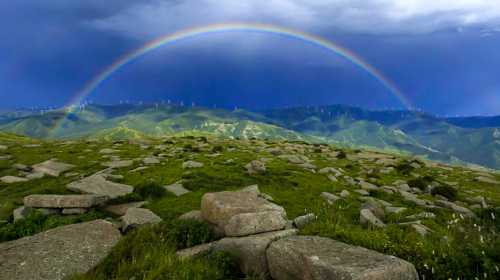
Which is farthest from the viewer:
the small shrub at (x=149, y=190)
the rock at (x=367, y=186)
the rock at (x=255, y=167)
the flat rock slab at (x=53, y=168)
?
the rock at (x=255, y=167)

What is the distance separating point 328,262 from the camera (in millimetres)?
6094

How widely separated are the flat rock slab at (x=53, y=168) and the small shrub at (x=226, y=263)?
53.2 feet

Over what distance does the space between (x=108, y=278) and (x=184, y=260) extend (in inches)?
69.4

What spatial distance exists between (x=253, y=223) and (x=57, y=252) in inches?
218

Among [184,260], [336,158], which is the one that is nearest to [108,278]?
[184,260]

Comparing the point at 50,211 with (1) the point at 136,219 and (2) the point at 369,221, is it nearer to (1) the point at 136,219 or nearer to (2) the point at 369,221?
(1) the point at 136,219

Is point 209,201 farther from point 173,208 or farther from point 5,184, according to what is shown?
point 5,184

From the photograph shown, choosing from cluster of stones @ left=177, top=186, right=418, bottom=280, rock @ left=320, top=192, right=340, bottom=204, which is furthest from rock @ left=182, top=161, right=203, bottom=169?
cluster of stones @ left=177, top=186, right=418, bottom=280

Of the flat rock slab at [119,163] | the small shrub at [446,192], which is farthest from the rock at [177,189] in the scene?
the small shrub at [446,192]

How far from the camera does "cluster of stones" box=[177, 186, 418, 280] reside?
5832 mm

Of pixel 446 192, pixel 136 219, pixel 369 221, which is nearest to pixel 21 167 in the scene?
pixel 136 219

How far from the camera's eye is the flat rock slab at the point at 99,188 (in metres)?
13.2

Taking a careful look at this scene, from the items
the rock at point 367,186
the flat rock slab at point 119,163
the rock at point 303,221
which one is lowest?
the rock at point 367,186

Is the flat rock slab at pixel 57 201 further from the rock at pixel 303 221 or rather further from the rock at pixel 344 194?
the rock at pixel 344 194
